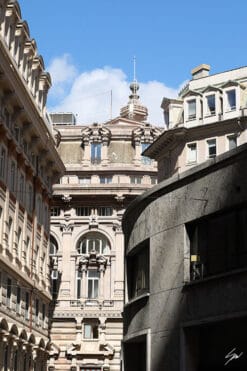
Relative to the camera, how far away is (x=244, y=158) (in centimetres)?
2145

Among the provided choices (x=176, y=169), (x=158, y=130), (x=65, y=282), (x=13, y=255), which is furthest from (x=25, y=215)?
(x=158, y=130)

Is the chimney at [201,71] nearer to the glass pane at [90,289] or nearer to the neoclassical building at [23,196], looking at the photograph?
the neoclassical building at [23,196]

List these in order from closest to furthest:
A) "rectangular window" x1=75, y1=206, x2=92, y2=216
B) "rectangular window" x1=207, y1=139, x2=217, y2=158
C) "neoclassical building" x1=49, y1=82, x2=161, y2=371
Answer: "rectangular window" x1=207, y1=139, x2=217, y2=158 → "neoclassical building" x1=49, y1=82, x2=161, y2=371 → "rectangular window" x1=75, y1=206, x2=92, y2=216

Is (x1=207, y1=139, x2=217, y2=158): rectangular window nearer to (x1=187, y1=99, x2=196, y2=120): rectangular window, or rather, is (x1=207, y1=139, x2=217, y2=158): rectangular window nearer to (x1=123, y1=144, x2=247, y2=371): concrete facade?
(x1=187, y1=99, x2=196, y2=120): rectangular window

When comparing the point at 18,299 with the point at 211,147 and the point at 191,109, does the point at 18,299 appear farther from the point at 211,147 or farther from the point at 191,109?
the point at 191,109

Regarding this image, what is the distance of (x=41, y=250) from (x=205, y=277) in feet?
132

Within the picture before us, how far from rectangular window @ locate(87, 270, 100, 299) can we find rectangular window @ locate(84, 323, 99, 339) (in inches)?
109

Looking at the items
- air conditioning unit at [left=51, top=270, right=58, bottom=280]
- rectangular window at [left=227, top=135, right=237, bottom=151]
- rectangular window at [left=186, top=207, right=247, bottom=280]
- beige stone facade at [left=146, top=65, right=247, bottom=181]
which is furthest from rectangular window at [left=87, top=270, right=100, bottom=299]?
rectangular window at [left=186, top=207, right=247, bottom=280]

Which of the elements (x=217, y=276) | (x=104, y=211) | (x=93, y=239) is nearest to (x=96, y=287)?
(x=93, y=239)

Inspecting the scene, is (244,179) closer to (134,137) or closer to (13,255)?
(13,255)

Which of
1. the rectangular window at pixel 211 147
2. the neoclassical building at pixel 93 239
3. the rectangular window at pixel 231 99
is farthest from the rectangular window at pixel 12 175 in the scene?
the neoclassical building at pixel 93 239

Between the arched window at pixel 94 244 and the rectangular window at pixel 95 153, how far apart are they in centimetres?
756

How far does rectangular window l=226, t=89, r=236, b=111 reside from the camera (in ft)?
200

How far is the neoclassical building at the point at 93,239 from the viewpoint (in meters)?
78.0
